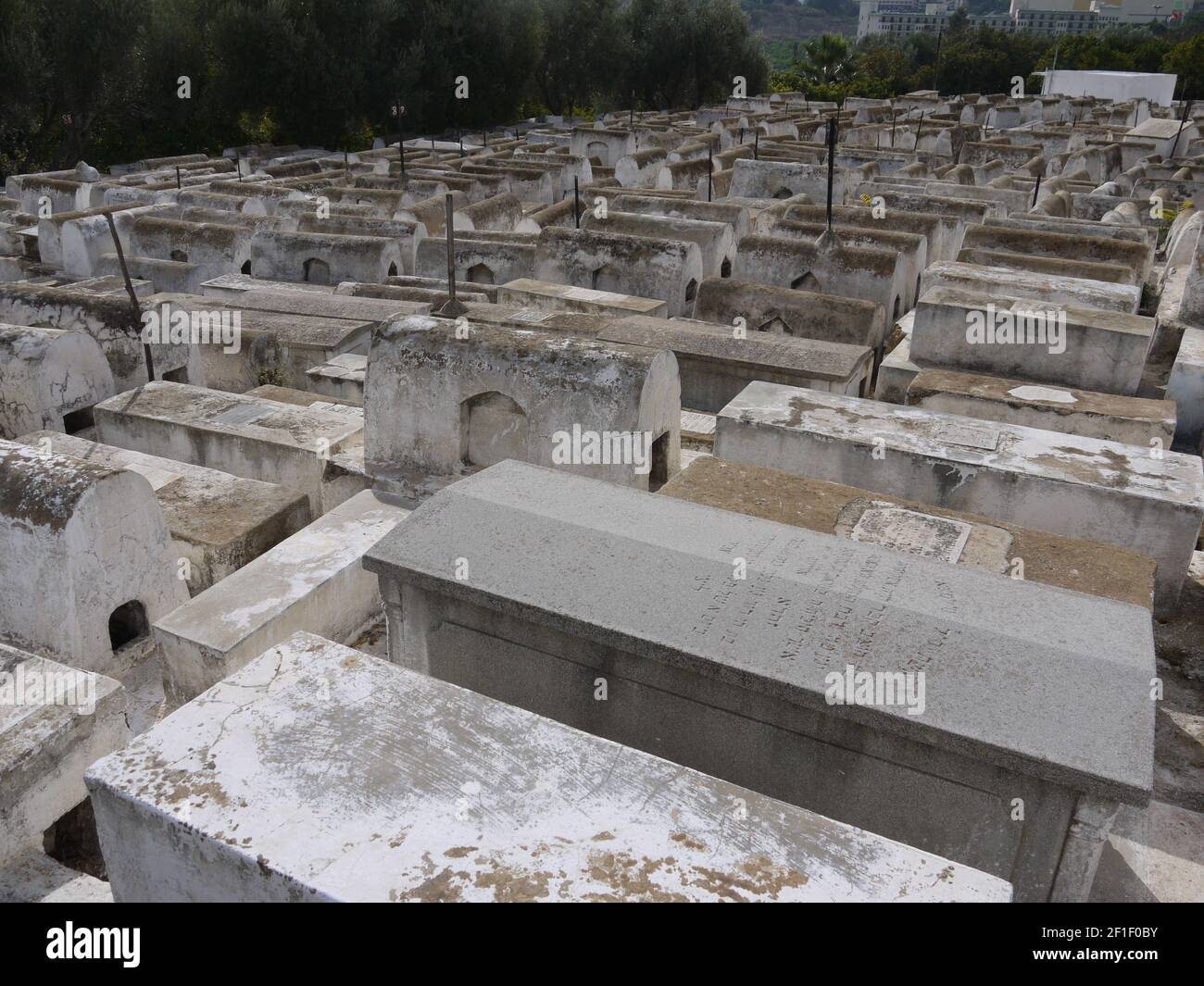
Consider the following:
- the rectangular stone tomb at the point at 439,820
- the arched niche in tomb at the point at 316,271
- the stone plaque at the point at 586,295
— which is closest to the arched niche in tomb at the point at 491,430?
the rectangular stone tomb at the point at 439,820

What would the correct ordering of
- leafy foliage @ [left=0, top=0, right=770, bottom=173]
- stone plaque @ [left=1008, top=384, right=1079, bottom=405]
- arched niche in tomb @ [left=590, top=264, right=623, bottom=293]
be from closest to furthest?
stone plaque @ [left=1008, top=384, right=1079, bottom=405], arched niche in tomb @ [left=590, top=264, right=623, bottom=293], leafy foliage @ [left=0, top=0, right=770, bottom=173]

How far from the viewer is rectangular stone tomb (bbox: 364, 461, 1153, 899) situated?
4352 mm

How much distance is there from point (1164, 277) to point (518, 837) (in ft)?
50.0

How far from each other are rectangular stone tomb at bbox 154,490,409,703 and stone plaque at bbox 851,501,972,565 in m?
3.79

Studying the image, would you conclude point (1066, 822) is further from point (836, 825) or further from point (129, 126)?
point (129, 126)

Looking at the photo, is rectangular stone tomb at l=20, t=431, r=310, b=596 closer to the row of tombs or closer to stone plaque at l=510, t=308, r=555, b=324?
the row of tombs

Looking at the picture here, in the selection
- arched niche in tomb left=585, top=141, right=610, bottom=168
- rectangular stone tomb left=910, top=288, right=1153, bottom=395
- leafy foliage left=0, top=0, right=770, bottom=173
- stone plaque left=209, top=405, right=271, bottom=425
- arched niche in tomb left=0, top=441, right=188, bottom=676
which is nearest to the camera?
arched niche in tomb left=0, top=441, right=188, bottom=676

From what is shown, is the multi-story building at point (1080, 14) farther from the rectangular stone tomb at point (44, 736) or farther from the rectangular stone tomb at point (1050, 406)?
the rectangular stone tomb at point (44, 736)

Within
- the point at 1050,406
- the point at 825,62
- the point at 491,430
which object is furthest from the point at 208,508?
the point at 825,62

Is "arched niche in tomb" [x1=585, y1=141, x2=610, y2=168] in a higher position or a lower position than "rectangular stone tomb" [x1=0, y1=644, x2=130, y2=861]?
higher

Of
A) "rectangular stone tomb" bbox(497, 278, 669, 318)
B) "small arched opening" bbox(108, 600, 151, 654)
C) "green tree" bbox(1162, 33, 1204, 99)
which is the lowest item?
"small arched opening" bbox(108, 600, 151, 654)

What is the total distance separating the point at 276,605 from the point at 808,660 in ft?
12.9

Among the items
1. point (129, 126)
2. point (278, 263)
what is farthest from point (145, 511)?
point (129, 126)

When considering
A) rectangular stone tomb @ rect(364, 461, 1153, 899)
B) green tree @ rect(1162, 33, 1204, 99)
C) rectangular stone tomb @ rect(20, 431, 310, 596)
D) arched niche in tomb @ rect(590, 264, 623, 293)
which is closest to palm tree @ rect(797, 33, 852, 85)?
green tree @ rect(1162, 33, 1204, 99)
